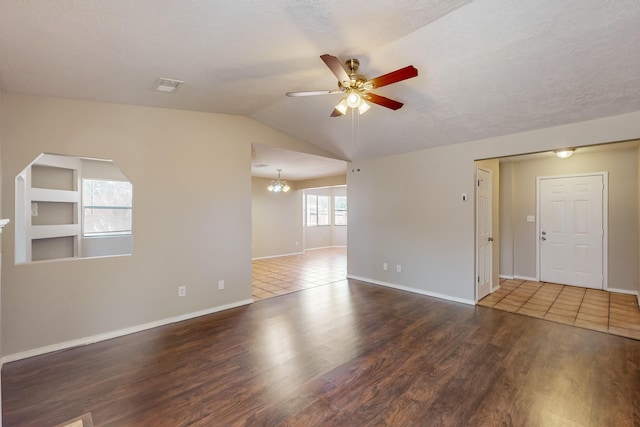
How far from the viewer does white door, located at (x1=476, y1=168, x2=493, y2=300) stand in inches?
168

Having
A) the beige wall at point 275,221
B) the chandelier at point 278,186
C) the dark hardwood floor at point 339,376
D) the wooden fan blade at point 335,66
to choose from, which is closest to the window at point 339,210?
the beige wall at point 275,221

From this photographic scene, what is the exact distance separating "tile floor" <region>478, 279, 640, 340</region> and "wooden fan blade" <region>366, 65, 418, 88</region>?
3567 mm

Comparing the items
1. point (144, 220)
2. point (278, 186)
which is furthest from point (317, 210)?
point (144, 220)

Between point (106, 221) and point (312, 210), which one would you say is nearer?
point (106, 221)

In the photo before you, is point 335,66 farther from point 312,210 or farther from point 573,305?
point 312,210

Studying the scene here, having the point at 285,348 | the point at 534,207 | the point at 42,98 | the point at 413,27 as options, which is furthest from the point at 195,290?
the point at 534,207

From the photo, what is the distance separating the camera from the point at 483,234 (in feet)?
14.6

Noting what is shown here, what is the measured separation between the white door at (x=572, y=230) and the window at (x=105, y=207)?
7848 millimetres

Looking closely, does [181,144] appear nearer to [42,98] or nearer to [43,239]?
[42,98]

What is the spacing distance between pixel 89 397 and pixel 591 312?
5.69 metres

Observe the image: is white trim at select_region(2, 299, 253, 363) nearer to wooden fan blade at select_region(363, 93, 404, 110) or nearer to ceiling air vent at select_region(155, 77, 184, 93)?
ceiling air vent at select_region(155, 77, 184, 93)

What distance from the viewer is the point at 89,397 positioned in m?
2.12

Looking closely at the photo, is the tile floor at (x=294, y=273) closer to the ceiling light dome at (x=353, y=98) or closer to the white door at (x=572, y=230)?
the ceiling light dome at (x=353, y=98)

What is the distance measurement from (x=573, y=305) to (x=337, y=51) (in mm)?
4782
